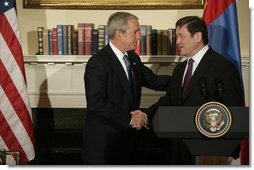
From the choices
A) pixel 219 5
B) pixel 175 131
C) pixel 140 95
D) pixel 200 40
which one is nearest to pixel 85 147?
pixel 140 95

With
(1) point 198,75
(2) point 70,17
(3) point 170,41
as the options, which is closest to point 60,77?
(2) point 70,17

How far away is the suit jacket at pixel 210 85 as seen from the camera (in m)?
2.38

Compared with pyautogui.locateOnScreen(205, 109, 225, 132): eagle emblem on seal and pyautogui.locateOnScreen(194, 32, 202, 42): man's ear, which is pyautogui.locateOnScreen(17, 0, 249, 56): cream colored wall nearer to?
pyautogui.locateOnScreen(194, 32, 202, 42): man's ear

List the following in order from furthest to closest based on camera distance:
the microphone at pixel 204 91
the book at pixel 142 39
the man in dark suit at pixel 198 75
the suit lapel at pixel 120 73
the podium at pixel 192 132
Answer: the book at pixel 142 39 → the suit lapel at pixel 120 73 → the man in dark suit at pixel 198 75 → the microphone at pixel 204 91 → the podium at pixel 192 132

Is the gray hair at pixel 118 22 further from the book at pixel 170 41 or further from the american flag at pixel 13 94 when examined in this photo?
the american flag at pixel 13 94

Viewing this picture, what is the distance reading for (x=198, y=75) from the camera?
244cm

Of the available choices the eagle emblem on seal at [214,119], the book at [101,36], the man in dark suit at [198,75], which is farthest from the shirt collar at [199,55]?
the book at [101,36]

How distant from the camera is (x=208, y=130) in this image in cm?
219

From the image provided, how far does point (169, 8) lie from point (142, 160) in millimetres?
919

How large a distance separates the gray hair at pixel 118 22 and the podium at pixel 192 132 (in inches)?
22.0

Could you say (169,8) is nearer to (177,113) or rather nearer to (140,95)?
(140,95)

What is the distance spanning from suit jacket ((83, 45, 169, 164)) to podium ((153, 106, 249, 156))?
1.21 feet

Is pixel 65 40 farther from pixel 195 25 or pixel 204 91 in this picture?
pixel 204 91

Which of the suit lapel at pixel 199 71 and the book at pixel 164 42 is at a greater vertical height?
the book at pixel 164 42
